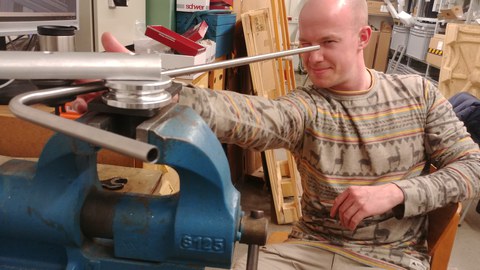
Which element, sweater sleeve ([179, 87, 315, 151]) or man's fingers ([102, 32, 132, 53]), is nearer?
man's fingers ([102, 32, 132, 53])

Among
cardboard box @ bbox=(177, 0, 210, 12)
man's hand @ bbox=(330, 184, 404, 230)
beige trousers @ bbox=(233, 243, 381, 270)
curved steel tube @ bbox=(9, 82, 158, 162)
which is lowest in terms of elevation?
beige trousers @ bbox=(233, 243, 381, 270)

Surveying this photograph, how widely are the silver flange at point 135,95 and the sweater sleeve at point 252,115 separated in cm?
33

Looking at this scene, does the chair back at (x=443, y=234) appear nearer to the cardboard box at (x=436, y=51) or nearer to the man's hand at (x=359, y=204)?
the man's hand at (x=359, y=204)

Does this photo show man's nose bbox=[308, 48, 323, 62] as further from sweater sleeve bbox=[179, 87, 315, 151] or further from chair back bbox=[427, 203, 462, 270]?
chair back bbox=[427, 203, 462, 270]

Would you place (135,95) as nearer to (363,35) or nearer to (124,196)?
(124,196)

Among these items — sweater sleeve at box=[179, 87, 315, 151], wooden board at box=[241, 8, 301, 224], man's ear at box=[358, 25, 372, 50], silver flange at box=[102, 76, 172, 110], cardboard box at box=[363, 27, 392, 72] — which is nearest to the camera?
silver flange at box=[102, 76, 172, 110]

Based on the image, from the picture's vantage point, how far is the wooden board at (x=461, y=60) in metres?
3.46

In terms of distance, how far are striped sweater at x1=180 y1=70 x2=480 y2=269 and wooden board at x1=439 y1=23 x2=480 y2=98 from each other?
2.69 metres

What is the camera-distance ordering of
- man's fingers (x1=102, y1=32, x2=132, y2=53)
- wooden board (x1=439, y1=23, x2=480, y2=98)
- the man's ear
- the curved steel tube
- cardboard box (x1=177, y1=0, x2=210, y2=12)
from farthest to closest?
1. wooden board (x1=439, y1=23, x2=480, y2=98)
2. cardboard box (x1=177, y1=0, x2=210, y2=12)
3. the man's ear
4. man's fingers (x1=102, y1=32, x2=132, y2=53)
5. the curved steel tube

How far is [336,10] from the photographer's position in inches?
44.0

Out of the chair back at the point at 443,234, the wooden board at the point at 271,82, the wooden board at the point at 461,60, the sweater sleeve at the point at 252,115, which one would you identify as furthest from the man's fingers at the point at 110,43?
the wooden board at the point at 461,60

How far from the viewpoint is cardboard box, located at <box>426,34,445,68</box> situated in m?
4.05

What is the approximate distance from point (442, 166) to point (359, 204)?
0.37 metres

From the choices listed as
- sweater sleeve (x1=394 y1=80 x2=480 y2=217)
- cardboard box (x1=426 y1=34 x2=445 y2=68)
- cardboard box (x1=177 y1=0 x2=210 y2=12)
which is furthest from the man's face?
cardboard box (x1=426 y1=34 x2=445 y2=68)
